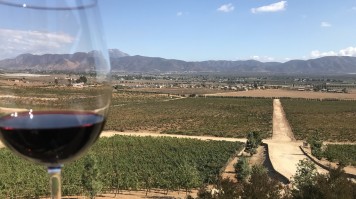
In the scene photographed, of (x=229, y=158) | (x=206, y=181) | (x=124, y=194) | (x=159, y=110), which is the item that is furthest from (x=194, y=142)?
(x=159, y=110)

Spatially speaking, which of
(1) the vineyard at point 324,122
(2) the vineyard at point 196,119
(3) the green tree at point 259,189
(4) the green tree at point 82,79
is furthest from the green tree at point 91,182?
(1) the vineyard at point 324,122

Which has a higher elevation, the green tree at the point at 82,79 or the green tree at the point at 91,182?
the green tree at the point at 82,79

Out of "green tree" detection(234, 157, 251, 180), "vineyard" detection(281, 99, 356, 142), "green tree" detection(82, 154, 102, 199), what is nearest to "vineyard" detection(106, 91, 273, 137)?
"vineyard" detection(281, 99, 356, 142)

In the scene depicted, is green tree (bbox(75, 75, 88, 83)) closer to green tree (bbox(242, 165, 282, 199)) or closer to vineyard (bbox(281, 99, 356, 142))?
green tree (bbox(242, 165, 282, 199))

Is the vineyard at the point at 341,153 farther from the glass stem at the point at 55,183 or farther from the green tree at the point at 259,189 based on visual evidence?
→ the glass stem at the point at 55,183

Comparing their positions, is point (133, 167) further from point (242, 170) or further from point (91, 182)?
point (91, 182)
